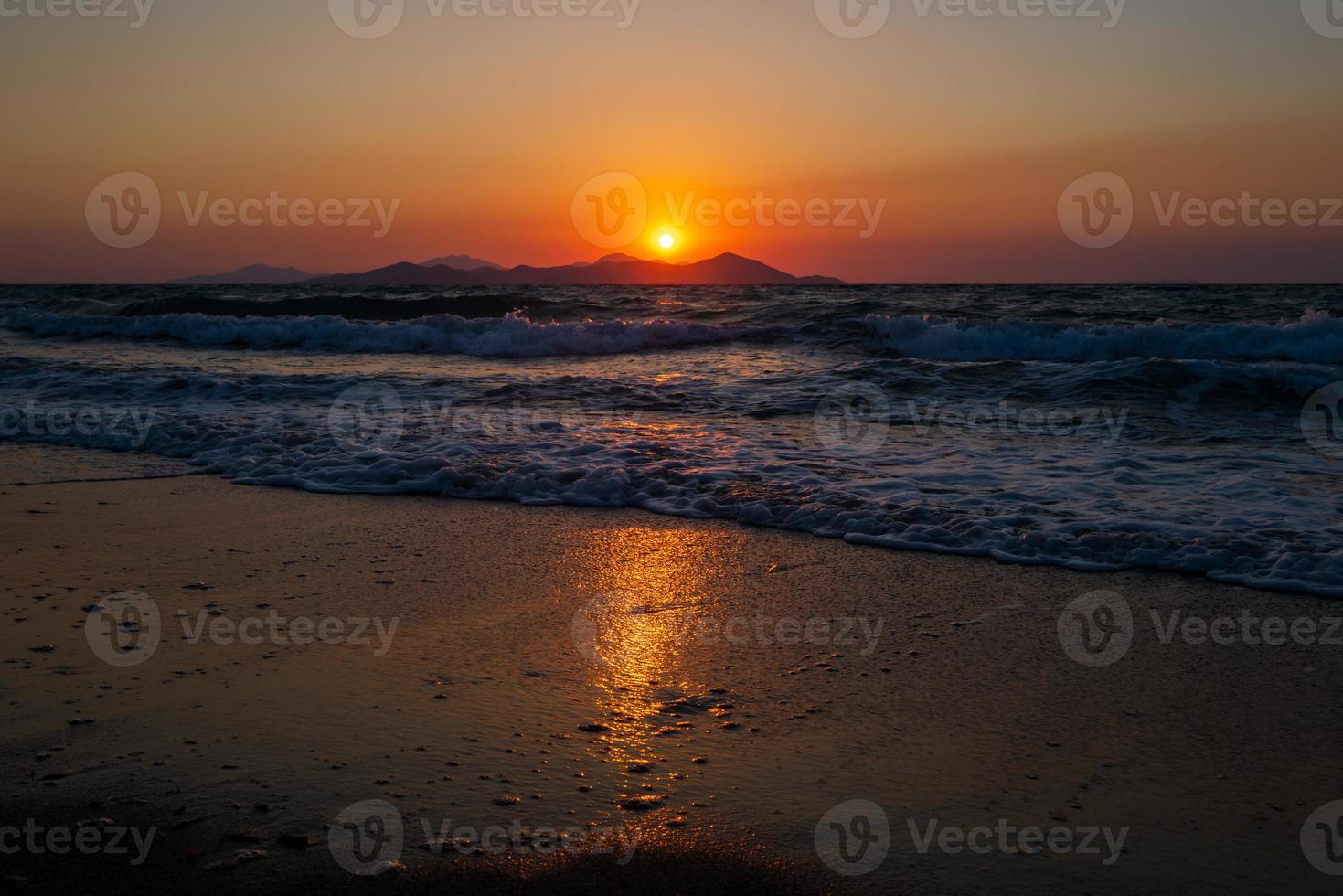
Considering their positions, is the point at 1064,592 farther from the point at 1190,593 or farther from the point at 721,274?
the point at 721,274

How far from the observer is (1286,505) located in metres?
6.13

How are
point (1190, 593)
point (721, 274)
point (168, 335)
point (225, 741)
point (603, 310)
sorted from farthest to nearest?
point (721, 274), point (603, 310), point (168, 335), point (1190, 593), point (225, 741)

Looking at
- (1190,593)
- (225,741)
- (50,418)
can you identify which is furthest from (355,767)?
(50,418)

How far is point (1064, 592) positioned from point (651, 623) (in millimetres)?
2106

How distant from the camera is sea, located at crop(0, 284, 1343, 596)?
5883 mm
